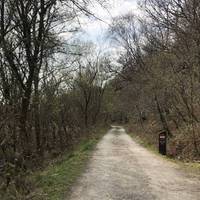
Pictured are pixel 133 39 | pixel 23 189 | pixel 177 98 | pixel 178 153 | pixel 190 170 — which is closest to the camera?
pixel 23 189

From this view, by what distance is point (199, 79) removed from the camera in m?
19.2

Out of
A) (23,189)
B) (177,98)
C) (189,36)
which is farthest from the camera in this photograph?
(177,98)

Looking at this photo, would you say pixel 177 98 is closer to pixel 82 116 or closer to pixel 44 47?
pixel 44 47

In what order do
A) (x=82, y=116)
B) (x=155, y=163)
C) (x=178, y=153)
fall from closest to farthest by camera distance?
(x=155, y=163) < (x=178, y=153) < (x=82, y=116)

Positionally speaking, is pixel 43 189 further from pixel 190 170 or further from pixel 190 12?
pixel 190 12

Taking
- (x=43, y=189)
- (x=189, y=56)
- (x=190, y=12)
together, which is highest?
(x=190, y=12)

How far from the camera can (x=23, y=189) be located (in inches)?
427

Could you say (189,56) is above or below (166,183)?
above

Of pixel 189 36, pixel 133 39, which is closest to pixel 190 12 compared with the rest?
pixel 189 36

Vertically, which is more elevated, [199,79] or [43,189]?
[199,79]

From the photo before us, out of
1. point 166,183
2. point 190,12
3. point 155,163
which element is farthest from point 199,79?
point 166,183

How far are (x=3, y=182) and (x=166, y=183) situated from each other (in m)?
4.56

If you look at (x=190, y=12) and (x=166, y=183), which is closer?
(x=166, y=183)

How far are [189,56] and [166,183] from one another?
8.86 m
